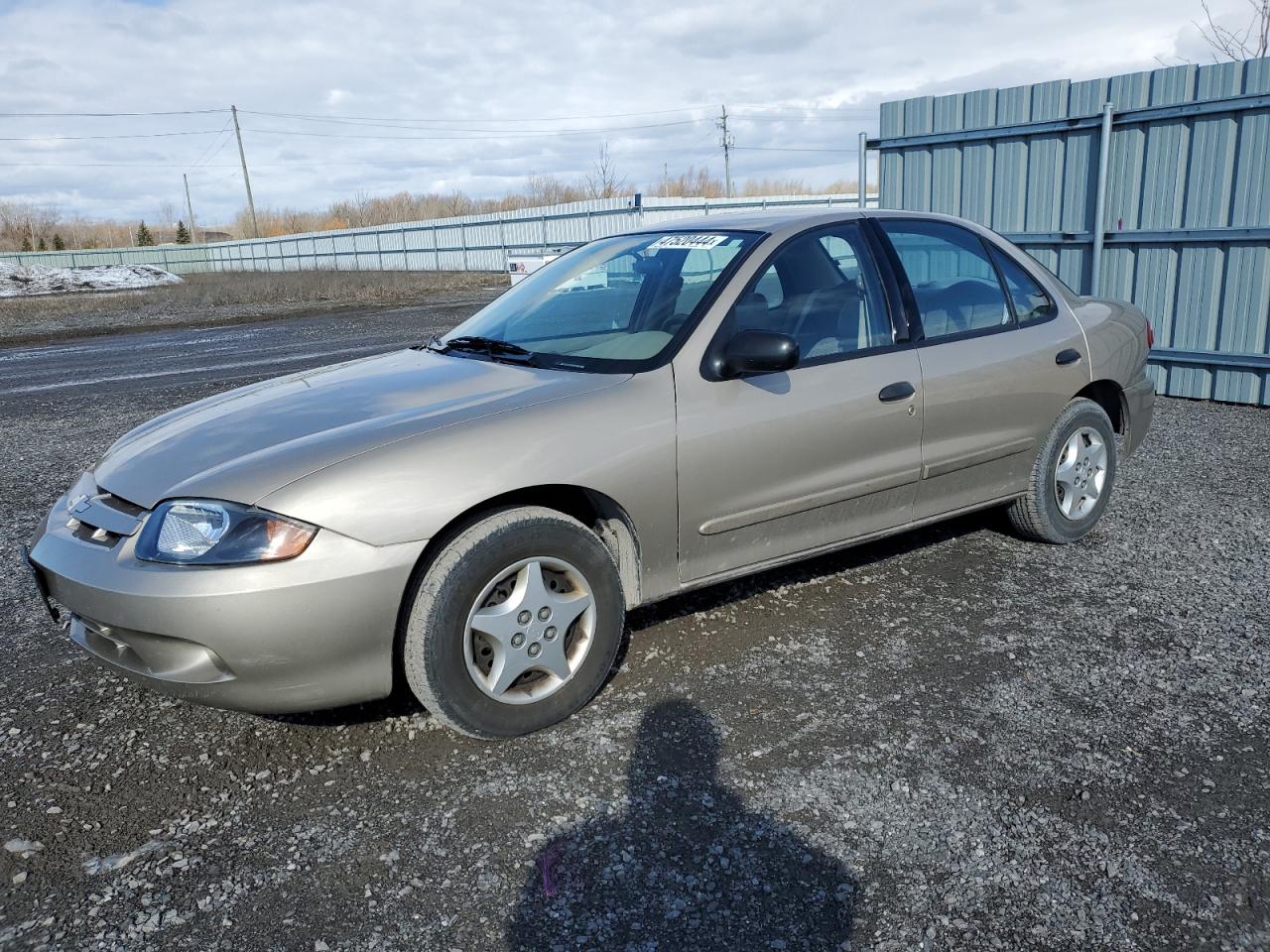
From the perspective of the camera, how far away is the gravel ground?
92.0 inches

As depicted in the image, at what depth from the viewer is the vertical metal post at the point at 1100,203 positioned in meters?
8.49

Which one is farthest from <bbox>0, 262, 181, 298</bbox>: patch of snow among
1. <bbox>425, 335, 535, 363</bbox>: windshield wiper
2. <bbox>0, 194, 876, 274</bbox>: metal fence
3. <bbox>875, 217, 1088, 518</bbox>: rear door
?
<bbox>875, 217, 1088, 518</bbox>: rear door

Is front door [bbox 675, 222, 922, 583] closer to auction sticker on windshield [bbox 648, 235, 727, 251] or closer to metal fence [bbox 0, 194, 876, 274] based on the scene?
auction sticker on windshield [bbox 648, 235, 727, 251]

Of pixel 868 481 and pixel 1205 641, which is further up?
pixel 868 481

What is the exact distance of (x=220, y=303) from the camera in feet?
91.8

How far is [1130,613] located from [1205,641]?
1.09 feet

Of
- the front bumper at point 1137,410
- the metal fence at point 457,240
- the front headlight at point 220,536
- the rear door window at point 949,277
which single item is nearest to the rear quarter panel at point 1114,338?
the front bumper at point 1137,410

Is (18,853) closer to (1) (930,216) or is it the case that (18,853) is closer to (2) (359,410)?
(2) (359,410)

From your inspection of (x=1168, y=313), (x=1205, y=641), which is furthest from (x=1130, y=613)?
(x=1168, y=313)

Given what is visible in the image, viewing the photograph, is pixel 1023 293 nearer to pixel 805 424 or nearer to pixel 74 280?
pixel 805 424

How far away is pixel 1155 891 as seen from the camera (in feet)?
7.75

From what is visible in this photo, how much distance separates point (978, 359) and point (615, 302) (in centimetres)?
159

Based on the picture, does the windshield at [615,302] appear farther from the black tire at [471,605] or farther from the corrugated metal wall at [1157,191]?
the corrugated metal wall at [1157,191]

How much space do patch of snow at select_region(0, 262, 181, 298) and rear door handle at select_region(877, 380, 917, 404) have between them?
42.7m
